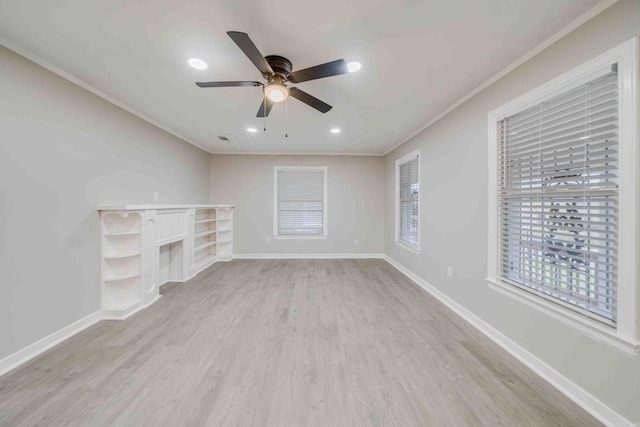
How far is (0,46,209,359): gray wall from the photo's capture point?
1895 millimetres

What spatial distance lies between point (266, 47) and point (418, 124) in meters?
2.61

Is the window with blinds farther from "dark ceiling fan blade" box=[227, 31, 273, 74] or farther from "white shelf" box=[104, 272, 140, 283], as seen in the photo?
"dark ceiling fan blade" box=[227, 31, 273, 74]

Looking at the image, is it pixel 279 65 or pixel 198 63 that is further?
pixel 198 63

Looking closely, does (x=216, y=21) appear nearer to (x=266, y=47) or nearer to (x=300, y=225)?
(x=266, y=47)

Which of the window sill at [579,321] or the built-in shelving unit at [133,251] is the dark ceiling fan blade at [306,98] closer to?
the built-in shelving unit at [133,251]

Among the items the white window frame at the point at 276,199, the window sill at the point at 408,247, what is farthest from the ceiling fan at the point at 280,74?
the white window frame at the point at 276,199

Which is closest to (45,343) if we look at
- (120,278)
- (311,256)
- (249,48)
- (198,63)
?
(120,278)

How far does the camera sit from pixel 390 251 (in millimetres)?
5387

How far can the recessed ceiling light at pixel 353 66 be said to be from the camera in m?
2.07

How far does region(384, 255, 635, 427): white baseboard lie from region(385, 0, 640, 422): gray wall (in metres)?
0.04

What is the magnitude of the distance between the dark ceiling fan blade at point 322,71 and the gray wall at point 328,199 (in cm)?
384

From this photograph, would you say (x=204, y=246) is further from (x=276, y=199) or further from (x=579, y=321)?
(x=579, y=321)

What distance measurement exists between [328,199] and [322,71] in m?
4.09

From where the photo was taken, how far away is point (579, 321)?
158 cm
